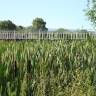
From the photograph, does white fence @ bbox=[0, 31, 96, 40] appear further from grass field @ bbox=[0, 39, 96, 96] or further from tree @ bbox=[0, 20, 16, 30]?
grass field @ bbox=[0, 39, 96, 96]

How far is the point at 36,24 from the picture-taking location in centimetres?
6431

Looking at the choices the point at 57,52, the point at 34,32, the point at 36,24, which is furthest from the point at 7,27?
the point at 57,52

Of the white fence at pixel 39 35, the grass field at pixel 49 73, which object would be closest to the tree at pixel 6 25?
the white fence at pixel 39 35

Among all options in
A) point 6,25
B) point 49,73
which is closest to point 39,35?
point 6,25

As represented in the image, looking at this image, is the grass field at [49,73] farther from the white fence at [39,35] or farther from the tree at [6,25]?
the tree at [6,25]

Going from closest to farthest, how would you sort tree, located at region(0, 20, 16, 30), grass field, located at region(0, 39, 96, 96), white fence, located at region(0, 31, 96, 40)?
1. grass field, located at region(0, 39, 96, 96)
2. white fence, located at region(0, 31, 96, 40)
3. tree, located at region(0, 20, 16, 30)

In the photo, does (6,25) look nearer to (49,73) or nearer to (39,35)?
(39,35)

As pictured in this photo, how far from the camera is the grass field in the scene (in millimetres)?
6031

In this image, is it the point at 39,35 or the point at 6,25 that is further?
the point at 6,25

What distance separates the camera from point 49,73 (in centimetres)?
744

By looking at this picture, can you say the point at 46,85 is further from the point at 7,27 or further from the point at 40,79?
the point at 7,27

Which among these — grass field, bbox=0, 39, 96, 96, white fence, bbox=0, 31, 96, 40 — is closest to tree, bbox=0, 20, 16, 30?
white fence, bbox=0, 31, 96, 40

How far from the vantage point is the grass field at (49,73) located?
6.03 m

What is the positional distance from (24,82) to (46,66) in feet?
5.87
